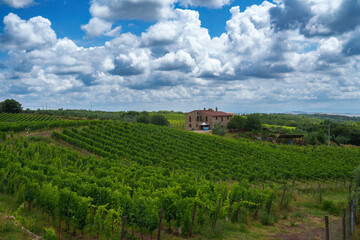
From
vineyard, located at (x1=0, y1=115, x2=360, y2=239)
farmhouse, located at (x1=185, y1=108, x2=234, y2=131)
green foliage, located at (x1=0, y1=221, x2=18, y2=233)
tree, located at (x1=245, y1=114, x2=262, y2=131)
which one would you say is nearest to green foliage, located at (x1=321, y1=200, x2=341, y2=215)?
vineyard, located at (x1=0, y1=115, x2=360, y2=239)

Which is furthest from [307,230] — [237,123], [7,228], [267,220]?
[237,123]

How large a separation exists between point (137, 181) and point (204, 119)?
5694 centimetres

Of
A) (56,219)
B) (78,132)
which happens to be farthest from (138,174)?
(78,132)

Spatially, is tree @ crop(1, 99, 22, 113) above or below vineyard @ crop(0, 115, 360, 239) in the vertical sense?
above

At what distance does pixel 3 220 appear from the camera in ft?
25.6

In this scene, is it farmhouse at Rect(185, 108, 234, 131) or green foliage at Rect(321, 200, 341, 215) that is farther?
farmhouse at Rect(185, 108, 234, 131)

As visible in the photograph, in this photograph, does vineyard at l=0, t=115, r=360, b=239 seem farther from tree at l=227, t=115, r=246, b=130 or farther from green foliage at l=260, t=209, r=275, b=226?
tree at l=227, t=115, r=246, b=130

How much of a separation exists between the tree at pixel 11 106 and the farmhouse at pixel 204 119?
55.8 meters

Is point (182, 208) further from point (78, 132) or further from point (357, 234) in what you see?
point (78, 132)

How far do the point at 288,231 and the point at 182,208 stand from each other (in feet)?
17.0

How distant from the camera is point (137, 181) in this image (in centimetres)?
1372

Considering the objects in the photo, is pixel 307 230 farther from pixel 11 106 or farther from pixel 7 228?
pixel 11 106

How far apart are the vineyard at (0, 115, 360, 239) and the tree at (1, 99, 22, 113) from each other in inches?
2135

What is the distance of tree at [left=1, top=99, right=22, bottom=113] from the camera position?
79062 mm
